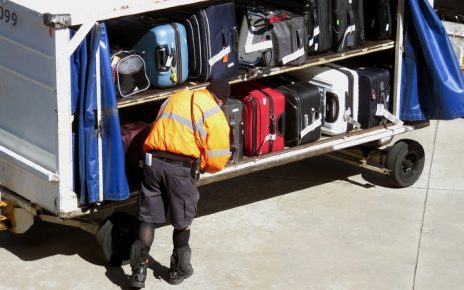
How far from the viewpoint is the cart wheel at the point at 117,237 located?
8.64m

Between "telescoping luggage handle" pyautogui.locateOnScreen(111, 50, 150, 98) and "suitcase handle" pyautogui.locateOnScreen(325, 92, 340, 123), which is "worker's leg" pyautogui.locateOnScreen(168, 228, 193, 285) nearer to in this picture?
"telescoping luggage handle" pyautogui.locateOnScreen(111, 50, 150, 98)

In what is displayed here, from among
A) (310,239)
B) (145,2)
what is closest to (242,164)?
(310,239)

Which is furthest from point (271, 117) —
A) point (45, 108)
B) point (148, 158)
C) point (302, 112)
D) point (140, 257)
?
point (45, 108)

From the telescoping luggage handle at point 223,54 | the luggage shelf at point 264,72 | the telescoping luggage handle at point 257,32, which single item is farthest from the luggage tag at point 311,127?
the telescoping luggage handle at point 223,54

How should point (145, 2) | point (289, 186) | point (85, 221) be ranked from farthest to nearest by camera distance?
point (289, 186) → point (85, 221) → point (145, 2)

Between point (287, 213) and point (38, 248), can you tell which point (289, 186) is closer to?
point (287, 213)

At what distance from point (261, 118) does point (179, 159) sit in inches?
52.0

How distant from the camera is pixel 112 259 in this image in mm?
8727

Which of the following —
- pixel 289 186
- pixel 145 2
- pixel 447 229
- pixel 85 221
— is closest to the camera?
pixel 145 2

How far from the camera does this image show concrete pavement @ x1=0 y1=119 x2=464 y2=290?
8664 millimetres

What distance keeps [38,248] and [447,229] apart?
3245mm

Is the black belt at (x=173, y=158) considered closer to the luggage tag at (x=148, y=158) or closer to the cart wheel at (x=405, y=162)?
the luggage tag at (x=148, y=158)

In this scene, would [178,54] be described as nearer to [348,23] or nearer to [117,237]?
[117,237]

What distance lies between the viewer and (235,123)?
9.13 meters
